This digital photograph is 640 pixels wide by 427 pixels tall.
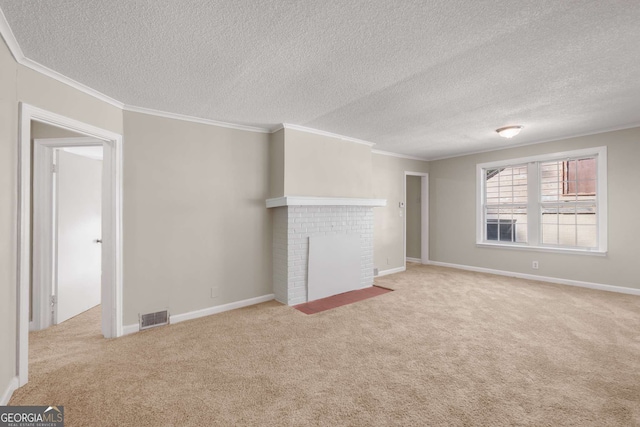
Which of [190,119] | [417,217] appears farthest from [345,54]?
[417,217]

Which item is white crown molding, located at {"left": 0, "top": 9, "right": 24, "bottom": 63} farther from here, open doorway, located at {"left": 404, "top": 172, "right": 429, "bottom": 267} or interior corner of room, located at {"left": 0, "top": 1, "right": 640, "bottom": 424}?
open doorway, located at {"left": 404, "top": 172, "right": 429, "bottom": 267}

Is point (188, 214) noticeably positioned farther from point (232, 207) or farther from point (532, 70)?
point (532, 70)

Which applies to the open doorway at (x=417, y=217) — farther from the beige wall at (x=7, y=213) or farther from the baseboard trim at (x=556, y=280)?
the beige wall at (x=7, y=213)

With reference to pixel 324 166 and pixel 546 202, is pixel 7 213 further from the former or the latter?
pixel 546 202

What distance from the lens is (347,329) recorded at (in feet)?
9.73

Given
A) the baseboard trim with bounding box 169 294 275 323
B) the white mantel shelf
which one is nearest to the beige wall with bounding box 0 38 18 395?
the baseboard trim with bounding box 169 294 275 323

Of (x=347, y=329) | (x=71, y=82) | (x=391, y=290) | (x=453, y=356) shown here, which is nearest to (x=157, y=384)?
(x=347, y=329)

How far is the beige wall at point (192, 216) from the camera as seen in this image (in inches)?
118

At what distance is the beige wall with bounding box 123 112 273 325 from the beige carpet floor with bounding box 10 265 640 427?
1.36ft

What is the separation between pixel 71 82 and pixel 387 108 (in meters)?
2.96

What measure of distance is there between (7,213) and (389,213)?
16.6 feet

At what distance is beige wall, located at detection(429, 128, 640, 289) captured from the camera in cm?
400

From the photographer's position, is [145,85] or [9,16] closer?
[9,16]

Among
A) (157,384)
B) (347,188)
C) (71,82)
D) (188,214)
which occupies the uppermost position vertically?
(71,82)
